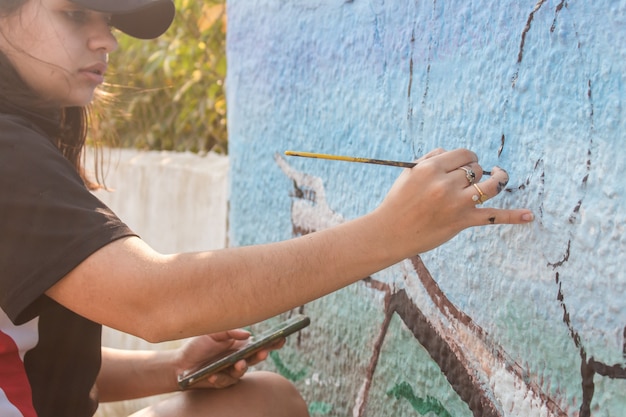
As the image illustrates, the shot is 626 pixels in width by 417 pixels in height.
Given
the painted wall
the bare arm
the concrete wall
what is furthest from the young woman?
the concrete wall

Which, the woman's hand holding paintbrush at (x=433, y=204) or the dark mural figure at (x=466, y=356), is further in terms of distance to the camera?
the dark mural figure at (x=466, y=356)

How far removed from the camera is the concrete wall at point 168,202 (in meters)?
3.42

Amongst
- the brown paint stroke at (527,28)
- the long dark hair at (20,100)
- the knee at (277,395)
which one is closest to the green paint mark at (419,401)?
the knee at (277,395)

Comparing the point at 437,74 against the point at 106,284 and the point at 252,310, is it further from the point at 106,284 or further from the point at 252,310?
the point at 106,284

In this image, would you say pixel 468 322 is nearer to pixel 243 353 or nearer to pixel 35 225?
pixel 243 353

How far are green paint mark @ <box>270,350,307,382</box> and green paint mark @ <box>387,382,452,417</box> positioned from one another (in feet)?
1.54

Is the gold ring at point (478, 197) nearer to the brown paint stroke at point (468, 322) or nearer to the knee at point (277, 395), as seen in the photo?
the brown paint stroke at point (468, 322)

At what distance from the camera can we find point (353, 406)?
2262mm

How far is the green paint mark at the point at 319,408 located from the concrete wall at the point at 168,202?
973 millimetres

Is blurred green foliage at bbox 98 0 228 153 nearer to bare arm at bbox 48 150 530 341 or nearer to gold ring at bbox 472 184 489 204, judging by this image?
bare arm at bbox 48 150 530 341

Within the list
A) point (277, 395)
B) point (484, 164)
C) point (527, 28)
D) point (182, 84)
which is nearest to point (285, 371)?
point (277, 395)

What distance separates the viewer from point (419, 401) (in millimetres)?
2002

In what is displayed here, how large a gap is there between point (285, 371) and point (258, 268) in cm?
120

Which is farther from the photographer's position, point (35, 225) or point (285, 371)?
point (285, 371)
